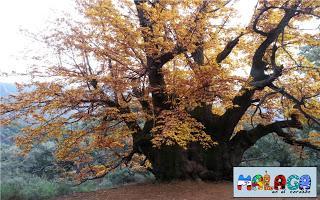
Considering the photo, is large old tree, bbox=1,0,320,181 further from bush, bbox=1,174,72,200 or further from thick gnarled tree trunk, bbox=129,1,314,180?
bush, bbox=1,174,72,200

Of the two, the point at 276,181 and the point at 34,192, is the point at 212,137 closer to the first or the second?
the point at 276,181

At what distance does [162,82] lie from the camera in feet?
33.9

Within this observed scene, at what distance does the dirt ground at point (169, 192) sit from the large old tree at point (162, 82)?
641 millimetres

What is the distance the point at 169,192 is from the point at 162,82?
2967 mm

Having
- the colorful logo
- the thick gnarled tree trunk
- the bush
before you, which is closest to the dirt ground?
the thick gnarled tree trunk

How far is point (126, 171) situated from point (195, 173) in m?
8.39

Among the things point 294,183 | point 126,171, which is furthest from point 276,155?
point 294,183

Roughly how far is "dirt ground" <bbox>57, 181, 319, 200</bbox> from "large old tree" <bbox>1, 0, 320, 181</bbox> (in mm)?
641

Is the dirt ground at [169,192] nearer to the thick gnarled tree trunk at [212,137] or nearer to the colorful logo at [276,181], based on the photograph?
the thick gnarled tree trunk at [212,137]

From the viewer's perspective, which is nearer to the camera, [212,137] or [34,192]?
[34,192]

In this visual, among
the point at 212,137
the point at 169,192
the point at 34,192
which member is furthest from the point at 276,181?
the point at 34,192

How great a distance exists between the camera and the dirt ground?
900 centimetres

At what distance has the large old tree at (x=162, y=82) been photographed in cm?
872

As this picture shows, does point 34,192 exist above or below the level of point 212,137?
below
